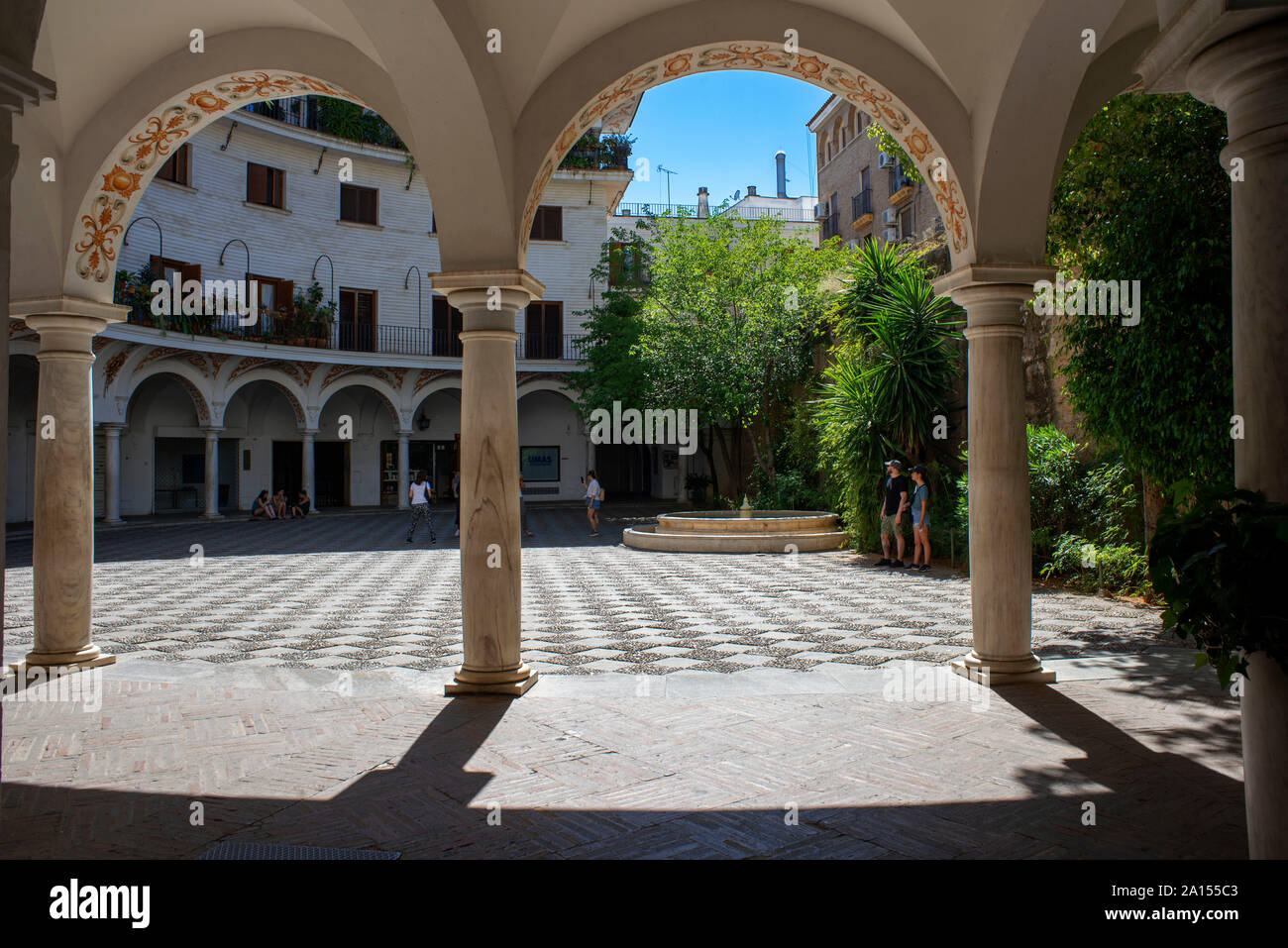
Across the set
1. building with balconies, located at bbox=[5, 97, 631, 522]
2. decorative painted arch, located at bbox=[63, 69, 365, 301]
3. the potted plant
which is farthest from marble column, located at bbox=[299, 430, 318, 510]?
the potted plant

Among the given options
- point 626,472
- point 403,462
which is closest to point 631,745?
point 403,462

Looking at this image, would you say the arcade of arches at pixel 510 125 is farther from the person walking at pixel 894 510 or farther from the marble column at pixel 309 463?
the marble column at pixel 309 463

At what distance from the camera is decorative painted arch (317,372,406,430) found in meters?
25.6

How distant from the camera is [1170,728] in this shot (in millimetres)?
4730

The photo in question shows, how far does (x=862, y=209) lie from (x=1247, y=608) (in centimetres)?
3201

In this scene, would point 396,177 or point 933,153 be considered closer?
point 933,153

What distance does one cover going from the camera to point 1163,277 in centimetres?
731

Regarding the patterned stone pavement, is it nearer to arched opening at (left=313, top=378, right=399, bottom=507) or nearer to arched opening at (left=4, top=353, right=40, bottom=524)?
arched opening at (left=4, top=353, right=40, bottom=524)

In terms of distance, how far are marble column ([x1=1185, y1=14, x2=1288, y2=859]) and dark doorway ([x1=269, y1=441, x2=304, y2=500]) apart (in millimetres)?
28063

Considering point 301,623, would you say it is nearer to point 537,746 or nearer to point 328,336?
point 537,746

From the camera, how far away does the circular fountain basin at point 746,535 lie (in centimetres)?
1512
